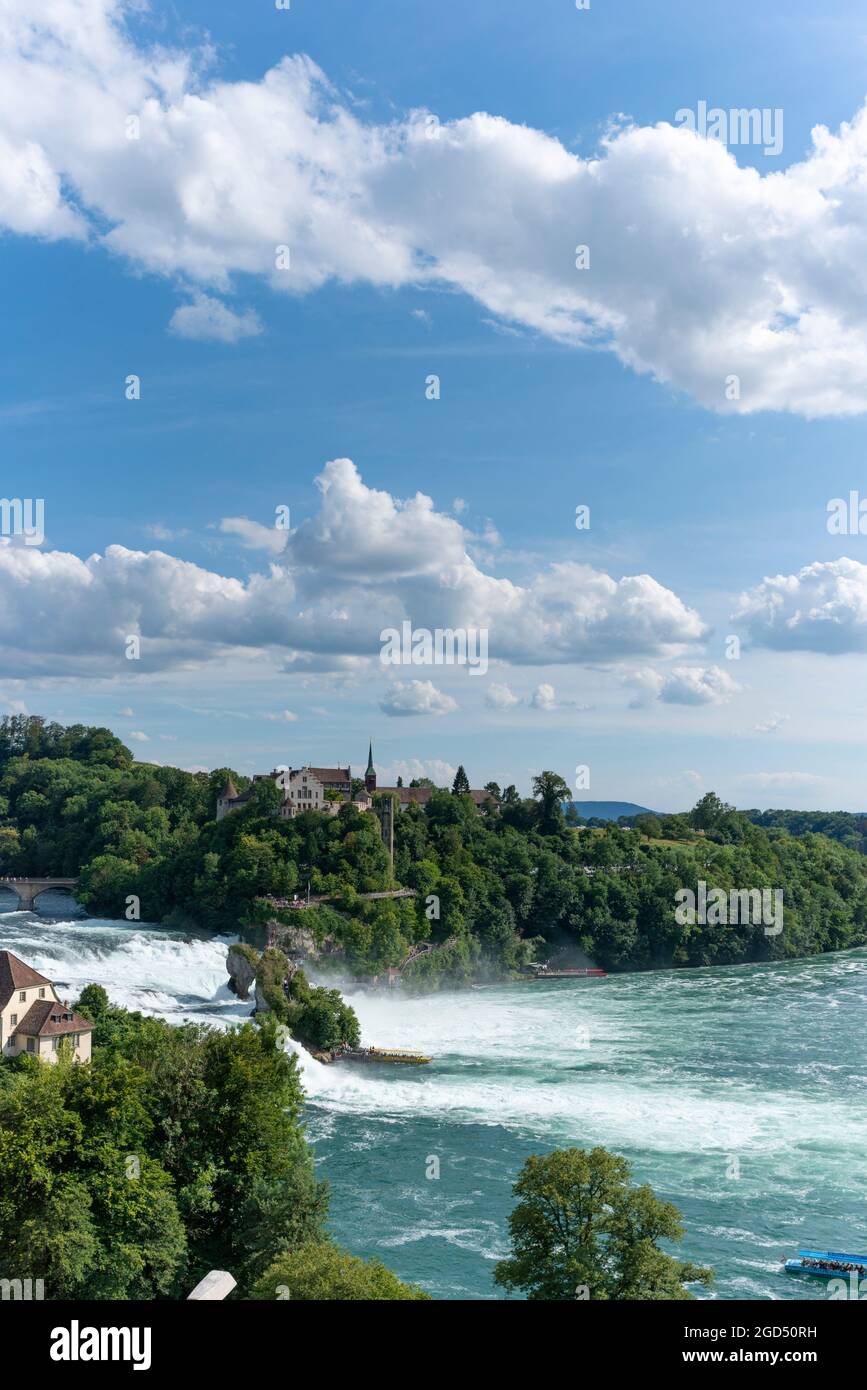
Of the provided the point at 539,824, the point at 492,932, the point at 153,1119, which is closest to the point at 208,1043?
the point at 153,1119

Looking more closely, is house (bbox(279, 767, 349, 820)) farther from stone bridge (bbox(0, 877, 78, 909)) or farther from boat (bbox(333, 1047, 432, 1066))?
boat (bbox(333, 1047, 432, 1066))

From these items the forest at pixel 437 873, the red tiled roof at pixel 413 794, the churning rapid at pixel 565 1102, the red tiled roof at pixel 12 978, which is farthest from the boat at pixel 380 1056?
the red tiled roof at pixel 413 794

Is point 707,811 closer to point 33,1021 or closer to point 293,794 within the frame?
point 293,794

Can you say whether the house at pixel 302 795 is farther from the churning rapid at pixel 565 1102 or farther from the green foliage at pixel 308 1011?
the green foliage at pixel 308 1011

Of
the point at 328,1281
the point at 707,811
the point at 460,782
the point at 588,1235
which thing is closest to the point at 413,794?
the point at 460,782
